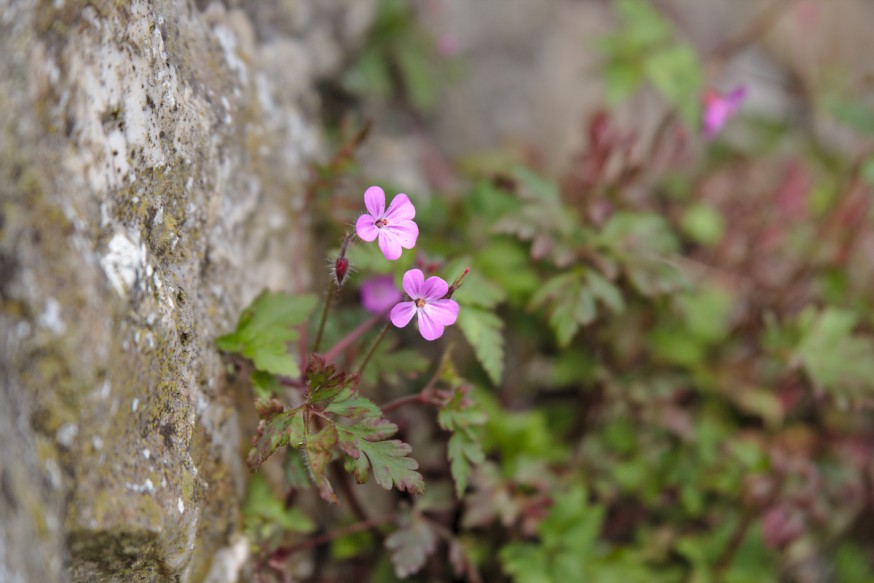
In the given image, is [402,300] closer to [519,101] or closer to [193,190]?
[193,190]

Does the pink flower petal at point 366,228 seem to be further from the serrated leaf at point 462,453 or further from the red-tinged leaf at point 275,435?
the serrated leaf at point 462,453

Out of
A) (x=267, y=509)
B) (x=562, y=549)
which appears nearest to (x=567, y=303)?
(x=562, y=549)

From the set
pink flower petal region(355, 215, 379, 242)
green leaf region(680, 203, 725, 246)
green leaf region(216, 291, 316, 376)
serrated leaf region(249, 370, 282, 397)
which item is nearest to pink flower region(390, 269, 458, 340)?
pink flower petal region(355, 215, 379, 242)

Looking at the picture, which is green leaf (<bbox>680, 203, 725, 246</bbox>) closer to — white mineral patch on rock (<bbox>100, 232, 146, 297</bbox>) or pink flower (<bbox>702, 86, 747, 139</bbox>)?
pink flower (<bbox>702, 86, 747, 139</bbox>)

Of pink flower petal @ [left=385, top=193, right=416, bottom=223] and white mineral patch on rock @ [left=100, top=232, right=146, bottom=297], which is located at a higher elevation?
pink flower petal @ [left=385, top=193, right=416, bottom=223]

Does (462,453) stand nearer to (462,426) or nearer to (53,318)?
(462,426)

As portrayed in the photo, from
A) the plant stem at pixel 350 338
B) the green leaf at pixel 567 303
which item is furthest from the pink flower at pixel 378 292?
the green leaf at pixel 567 303
